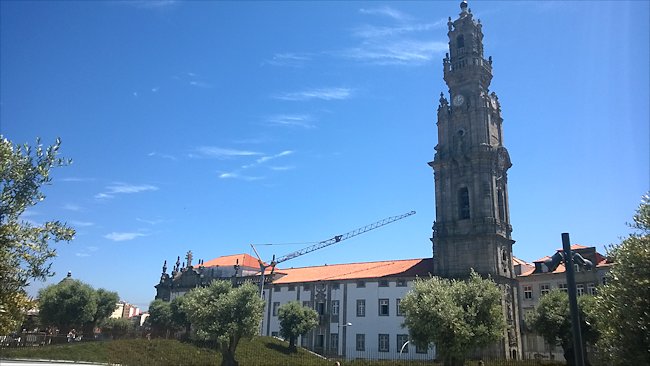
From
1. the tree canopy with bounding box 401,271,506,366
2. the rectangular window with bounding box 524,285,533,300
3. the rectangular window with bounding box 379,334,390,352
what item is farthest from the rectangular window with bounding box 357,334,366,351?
the tree canopy with bounding box 401,271,506,366

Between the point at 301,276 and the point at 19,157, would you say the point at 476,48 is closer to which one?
the point at 301,276

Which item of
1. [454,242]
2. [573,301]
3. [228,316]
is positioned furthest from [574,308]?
[454,242]

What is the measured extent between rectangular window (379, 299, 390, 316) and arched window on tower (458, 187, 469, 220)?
13.2m

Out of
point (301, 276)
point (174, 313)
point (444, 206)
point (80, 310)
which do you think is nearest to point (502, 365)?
point (444, 206)

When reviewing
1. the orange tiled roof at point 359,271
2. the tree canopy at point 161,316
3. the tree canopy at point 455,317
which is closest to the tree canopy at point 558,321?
the tree canopy at point 455,317

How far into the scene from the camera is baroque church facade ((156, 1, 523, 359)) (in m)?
50.3

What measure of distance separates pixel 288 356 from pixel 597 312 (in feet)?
117

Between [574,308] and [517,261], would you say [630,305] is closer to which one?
[574,308]

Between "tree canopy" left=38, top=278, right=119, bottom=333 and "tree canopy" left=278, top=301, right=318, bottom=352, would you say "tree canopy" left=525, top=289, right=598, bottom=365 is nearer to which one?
"tree canopy" left=278, top=301, right=318, bottom=352

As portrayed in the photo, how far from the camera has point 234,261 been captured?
7900 cm

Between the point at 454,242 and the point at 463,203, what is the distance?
498cm

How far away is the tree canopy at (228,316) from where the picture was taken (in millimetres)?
36781

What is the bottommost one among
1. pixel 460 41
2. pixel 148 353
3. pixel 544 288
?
pixel 148 353

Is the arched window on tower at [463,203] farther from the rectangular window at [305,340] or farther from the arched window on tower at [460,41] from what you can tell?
the rectangular window at [305,340]
